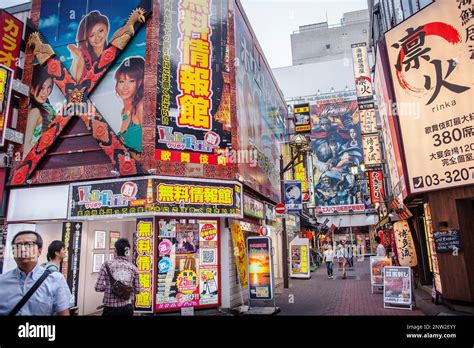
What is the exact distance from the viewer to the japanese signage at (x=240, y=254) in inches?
467

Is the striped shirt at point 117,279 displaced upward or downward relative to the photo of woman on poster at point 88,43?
downward

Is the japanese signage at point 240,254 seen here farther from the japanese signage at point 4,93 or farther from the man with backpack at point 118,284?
the japanese signage at point 4,93

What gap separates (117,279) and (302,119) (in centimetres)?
2103

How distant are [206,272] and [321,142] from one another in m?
40.9

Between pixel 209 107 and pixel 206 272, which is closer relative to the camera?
pixel 206 272

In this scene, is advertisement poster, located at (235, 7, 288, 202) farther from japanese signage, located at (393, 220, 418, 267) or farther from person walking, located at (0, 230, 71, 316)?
person walking, located at (0, 230, 71, 316)

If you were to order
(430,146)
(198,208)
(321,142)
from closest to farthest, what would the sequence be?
(430,146), (198,208), (321,142)

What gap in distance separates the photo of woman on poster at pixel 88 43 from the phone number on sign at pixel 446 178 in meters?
11.6

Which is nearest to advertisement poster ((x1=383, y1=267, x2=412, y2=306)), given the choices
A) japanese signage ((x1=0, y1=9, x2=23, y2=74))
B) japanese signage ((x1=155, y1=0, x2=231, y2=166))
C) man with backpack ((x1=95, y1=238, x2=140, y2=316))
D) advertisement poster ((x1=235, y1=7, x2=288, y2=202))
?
advertisement poster ((x1=235, y1=7, x2=288, y2=202))

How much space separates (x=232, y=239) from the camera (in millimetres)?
11844

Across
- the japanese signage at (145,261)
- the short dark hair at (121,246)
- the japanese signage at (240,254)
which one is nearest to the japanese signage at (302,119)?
the japanese signage at (240,254)

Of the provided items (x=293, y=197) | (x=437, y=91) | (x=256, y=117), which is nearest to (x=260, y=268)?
(x=293, y=197)
